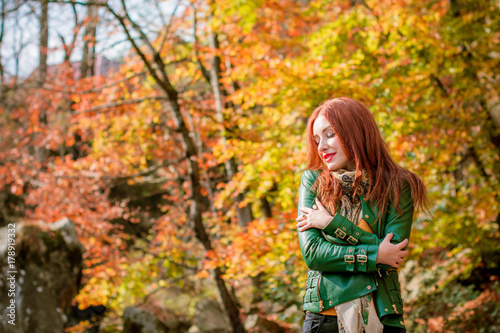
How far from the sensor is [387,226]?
205cm

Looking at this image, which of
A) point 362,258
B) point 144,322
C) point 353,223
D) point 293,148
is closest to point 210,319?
point 144,322

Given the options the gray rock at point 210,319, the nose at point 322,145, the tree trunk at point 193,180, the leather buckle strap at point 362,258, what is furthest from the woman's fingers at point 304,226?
the gray rock at point 210,319

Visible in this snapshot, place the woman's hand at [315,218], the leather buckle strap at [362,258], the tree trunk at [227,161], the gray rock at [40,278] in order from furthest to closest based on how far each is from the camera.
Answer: the tree trunk at [227,161], the gray rock at [40,278], the woman's hand at [315,218], the leather buckle strap at [362,258]

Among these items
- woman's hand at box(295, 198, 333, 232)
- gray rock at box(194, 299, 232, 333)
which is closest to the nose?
woman's hand at box(295, 198, 333, 232)

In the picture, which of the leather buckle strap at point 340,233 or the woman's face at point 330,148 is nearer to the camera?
the leather buckle strap at point 340,233

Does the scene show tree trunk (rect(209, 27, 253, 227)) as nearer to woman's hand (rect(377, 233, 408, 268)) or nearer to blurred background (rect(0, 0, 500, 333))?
blurred background (rect(0, 0, 500, 333))

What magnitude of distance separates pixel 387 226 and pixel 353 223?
0.53 ft

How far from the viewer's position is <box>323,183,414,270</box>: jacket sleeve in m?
1.98

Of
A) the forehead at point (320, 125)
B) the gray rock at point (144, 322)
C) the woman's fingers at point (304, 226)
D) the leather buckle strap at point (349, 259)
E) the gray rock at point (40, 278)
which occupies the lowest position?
the gray rock at point (144, 322)

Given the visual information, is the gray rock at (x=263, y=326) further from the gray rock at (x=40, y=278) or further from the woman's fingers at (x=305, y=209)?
the woman's fingers at (x=305, y=209)

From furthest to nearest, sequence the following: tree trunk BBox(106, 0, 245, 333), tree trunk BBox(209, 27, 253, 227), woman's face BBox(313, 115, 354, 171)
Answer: tree trunk BBox(209, 27, 253, 227) < tree trunk BBox(106, 0, 245, 333) < woman's face BBox(313, 115, 354, 171)

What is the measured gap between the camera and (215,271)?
22.5 ft

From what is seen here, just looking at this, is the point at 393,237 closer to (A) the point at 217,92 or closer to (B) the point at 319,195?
(B) the point at 319,195

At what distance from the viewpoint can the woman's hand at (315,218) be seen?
2.03 metres
